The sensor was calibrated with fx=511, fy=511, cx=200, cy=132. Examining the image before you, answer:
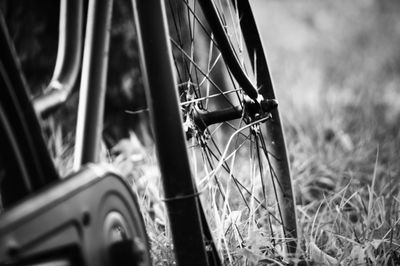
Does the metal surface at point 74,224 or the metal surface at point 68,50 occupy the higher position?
the metal surface at point 68,50

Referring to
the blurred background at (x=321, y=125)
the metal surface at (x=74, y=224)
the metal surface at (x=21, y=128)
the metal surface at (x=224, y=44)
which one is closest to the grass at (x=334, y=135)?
the blurred background at (x=321, y=125)

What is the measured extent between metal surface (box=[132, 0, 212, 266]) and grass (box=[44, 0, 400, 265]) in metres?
0.39

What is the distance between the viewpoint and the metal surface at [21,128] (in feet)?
2.28

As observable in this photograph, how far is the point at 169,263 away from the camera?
1.28 meters

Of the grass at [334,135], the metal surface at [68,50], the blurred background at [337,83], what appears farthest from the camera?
the blurred background at [337,83]

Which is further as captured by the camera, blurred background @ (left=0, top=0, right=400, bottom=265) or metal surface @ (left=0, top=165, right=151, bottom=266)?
blurred background @ (left=0, top=0, right=400, bottom=265)

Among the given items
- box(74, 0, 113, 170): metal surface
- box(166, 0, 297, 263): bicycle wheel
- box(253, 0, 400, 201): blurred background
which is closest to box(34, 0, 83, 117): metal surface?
box(74, 0, 113, 170): metal surface

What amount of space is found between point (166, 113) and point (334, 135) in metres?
2.06

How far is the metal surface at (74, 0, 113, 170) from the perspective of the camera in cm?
78

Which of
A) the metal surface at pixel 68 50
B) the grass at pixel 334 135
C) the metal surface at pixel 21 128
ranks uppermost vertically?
the metal surface at pixel 68 50

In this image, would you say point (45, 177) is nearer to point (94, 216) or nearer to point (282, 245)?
Result: point (94, 216)

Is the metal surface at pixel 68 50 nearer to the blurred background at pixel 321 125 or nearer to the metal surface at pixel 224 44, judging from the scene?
the metal surface at pixel 224 44

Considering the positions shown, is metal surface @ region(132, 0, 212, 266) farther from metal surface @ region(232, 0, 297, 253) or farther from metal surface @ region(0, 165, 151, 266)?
metal surface @ region(232, 0, 297, 253)

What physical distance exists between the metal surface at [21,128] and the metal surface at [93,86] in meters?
0.06
